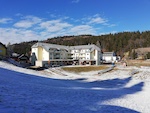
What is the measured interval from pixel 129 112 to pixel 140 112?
1347 millimetres

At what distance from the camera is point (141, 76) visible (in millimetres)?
52094

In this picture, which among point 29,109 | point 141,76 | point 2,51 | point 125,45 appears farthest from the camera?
point 125,45

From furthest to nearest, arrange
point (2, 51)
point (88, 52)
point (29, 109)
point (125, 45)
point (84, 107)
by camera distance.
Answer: point (125, 45) → point (88, 52) → point (2, 51) → point (84, 107) → point (29, 109)

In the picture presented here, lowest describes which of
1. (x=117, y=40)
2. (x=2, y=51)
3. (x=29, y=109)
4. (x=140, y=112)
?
(x=140, y=112)

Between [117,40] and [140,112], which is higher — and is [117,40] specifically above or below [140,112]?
above

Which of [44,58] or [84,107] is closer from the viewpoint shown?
[84,107]

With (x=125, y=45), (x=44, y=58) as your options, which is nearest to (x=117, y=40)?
(x=125, y=45)

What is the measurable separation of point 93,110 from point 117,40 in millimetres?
184872

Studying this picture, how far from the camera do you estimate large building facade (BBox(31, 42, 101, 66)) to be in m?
96.1

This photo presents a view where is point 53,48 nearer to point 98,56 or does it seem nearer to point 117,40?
point 98,56

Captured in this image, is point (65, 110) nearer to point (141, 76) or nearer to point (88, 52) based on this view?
point (141, 76)

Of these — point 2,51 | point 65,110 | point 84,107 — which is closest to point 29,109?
point 65,110

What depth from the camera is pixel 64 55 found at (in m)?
104

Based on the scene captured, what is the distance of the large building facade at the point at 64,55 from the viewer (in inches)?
3782
